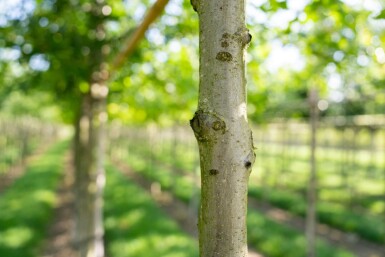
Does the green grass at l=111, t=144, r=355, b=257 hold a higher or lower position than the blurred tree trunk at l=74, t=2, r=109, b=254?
lower

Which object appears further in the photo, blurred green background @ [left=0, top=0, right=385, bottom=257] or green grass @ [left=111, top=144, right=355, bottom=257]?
green grass @ [left=111, top=144, right=355, bottom=257]

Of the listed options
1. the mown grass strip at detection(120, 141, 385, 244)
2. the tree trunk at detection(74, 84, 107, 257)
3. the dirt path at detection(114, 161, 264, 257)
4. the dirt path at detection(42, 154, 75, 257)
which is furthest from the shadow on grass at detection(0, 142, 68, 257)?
the mown grass strip at detection(120, 141, 385, 244)

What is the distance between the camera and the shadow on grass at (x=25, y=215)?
697 centimetres

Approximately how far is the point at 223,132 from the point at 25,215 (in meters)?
8.68

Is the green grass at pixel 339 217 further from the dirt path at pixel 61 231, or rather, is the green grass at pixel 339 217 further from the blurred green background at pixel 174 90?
the dirt path at pixel 61 231

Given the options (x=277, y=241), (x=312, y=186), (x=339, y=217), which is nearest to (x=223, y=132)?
(x=312, y=186)

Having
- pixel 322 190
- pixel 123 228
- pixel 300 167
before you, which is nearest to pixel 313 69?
pixel 123 228

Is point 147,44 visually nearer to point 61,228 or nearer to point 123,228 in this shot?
point 123,228

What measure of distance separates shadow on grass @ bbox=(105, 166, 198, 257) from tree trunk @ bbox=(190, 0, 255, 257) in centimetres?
534

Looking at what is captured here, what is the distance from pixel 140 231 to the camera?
7648mm

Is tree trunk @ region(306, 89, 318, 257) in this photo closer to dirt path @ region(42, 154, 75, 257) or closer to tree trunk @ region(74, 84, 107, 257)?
tree trunk @ region(74, 84, 107, 257)

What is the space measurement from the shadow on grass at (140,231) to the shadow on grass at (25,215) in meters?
1.21

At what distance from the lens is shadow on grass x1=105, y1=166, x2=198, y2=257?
650cm

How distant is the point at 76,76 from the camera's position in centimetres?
358
